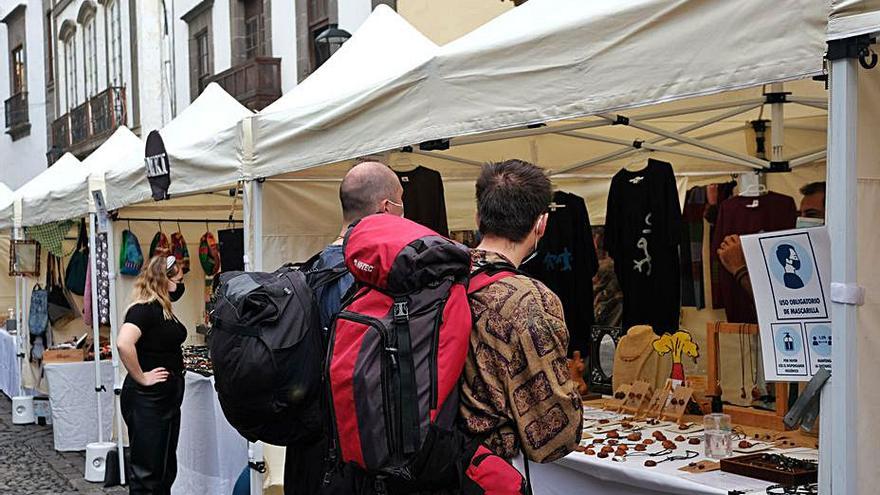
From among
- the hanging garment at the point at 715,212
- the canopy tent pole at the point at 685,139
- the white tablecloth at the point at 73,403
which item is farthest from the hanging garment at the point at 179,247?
the canopy tent pole at the point at 685,139

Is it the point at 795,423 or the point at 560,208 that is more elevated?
the point at 560,208

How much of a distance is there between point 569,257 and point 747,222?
3.92 feet

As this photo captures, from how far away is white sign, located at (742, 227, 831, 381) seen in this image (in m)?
2.32

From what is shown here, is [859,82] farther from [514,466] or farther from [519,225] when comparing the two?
[514,466]

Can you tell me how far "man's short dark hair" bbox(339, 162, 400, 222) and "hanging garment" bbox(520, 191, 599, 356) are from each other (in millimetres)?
2613

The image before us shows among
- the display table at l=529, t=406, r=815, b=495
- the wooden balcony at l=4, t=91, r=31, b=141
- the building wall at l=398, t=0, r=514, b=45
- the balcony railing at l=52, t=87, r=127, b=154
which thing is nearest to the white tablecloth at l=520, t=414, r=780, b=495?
the display table at l=529, t=406, r=815, b=495

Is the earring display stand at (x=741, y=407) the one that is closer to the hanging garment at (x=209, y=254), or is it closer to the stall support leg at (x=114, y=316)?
the stall support leg at (x=114, y=316)

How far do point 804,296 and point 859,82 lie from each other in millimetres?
517

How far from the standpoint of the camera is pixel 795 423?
2248 millimetres

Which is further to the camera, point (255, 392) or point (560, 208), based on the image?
point (560, 208)

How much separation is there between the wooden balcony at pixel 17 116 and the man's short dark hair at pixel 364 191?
27907 millimetres

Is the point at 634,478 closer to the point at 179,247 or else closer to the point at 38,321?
the point at 179,247

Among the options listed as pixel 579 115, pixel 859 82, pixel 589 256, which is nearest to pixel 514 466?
pixel 579 115

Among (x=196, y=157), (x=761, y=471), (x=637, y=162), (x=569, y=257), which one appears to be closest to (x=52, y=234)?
(x=196, y=157)
